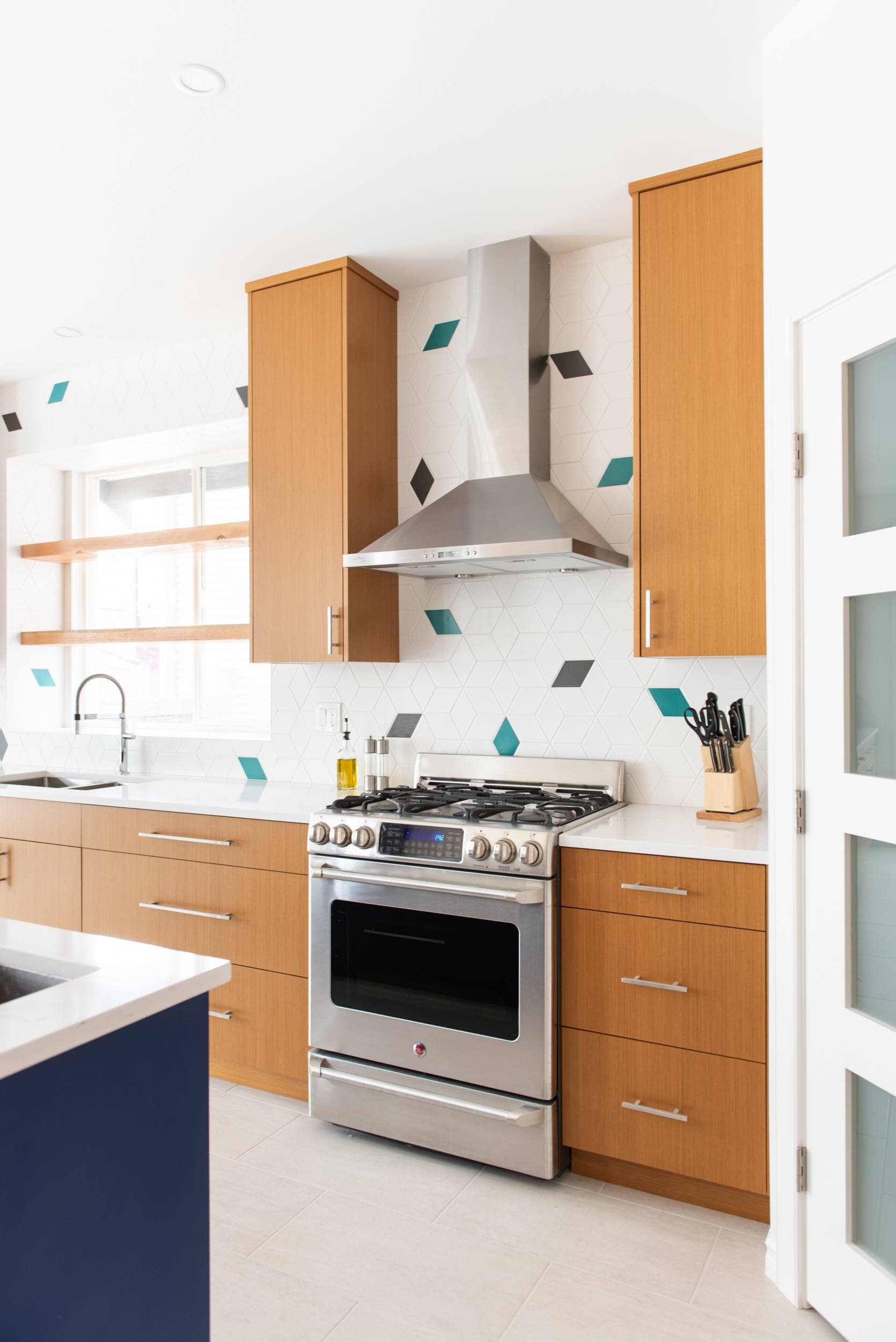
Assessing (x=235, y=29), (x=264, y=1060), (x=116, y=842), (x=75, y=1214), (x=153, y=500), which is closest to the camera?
(x=75, y=1214)

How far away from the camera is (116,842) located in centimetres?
300

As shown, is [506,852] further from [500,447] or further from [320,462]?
[320,462]

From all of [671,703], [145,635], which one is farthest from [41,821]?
[671,703]

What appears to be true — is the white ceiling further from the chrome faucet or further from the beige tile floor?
the beige tile floor

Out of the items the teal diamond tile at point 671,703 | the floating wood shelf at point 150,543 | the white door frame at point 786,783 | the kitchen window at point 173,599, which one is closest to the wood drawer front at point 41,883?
the kitchen window at point 173,599

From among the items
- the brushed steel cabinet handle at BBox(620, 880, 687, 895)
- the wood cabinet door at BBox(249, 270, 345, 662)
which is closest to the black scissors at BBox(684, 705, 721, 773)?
the brushed steel cabinet handle at BBox(620, 880, 687, 895)

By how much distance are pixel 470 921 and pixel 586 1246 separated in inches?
29.4

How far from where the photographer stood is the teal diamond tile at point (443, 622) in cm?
312

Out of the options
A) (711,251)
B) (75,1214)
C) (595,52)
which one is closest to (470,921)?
(75,1214)

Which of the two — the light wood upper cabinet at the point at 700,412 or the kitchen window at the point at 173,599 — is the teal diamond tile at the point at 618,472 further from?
the kitchen window at the point at 173,599

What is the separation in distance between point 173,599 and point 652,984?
2743mm

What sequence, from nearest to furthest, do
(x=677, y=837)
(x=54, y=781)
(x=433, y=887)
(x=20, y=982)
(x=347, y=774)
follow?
(x=20, y=982) → (x=677, y=837) → (x=433, y=887) → (x=347, y=774) → (x=54, y=781)

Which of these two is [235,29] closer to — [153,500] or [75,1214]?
[75,1214]

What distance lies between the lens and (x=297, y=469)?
3.05 m
